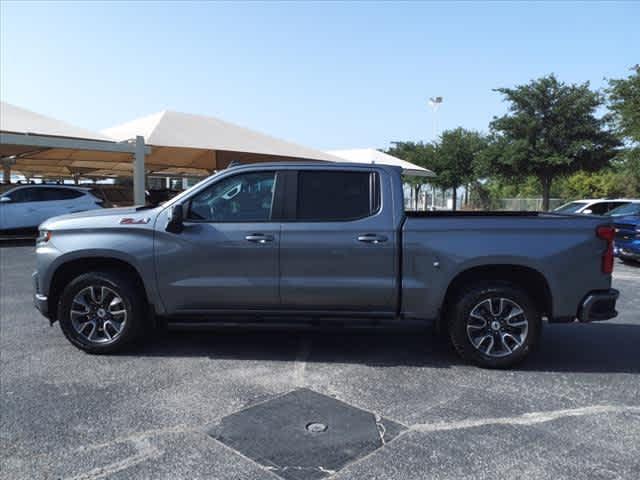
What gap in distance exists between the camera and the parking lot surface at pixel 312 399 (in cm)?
306

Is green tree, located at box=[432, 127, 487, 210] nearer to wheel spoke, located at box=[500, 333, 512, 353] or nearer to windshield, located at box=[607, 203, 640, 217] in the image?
windshield, located at box=[607, 203, 640, 217]

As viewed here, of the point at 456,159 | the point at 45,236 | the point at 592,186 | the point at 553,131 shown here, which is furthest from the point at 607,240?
the point at 592,186

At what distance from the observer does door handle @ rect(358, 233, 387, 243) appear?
15.3ft

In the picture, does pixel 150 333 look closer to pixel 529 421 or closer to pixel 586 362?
pixel 529 421

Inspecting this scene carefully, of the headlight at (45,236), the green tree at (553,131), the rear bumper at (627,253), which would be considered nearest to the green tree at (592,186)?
the green tree at (553,131)

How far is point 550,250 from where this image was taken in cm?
454

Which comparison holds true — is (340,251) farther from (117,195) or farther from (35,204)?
(117,195)

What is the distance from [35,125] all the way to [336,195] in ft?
52.0

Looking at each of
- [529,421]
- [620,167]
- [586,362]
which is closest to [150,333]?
[529,421]

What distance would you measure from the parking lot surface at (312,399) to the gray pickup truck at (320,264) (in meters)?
0.42

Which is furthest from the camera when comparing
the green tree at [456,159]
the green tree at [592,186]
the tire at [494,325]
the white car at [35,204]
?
the green tree at [592,186]

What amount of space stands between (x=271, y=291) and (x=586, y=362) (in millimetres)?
3158

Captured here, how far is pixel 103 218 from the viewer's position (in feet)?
16.4

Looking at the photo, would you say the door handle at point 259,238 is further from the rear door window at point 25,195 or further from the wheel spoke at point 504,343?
the rear door window at point 25,195
